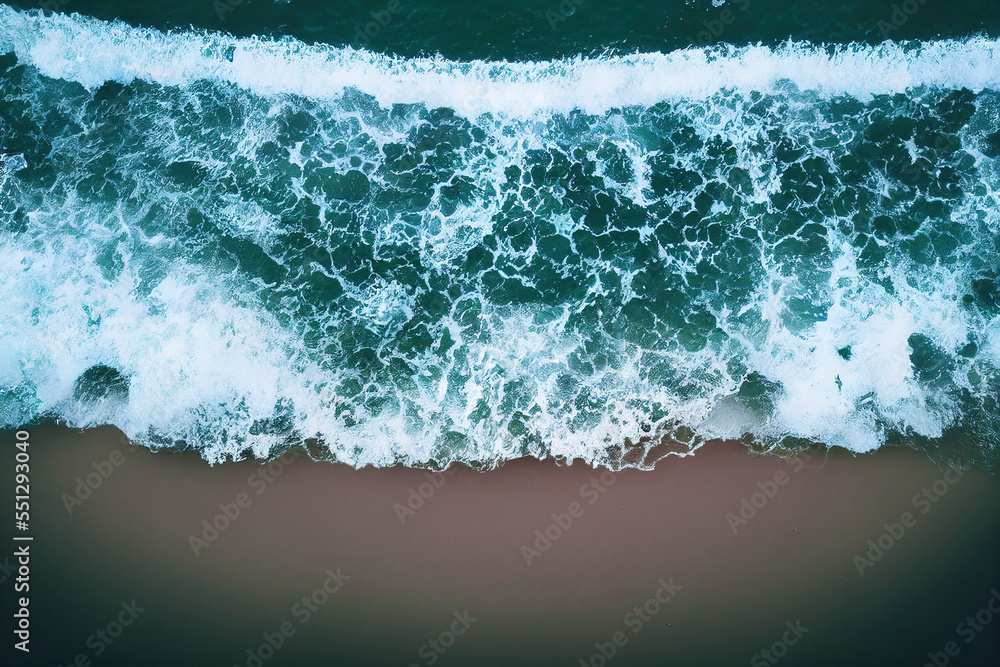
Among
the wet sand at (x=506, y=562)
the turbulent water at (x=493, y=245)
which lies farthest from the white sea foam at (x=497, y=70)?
the wet sand at (x=506, y=562)

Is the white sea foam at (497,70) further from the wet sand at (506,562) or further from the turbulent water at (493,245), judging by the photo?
the wet sand at (506,562)

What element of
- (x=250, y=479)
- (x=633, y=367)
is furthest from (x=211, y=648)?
(x=633, y=367)

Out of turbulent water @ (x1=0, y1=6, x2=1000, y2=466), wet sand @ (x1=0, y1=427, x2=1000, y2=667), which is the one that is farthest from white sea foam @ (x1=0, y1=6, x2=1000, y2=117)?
wet sand @ (x1=0, y1=427, x2=1000, y2=667)

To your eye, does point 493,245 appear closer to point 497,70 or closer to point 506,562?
point 497,70

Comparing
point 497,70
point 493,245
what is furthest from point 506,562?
point 497,70

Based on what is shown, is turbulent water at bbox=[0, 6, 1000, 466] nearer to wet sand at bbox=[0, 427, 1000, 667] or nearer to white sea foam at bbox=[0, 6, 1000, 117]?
white sea foam at bbox=[0, 6, 1000, 117]
